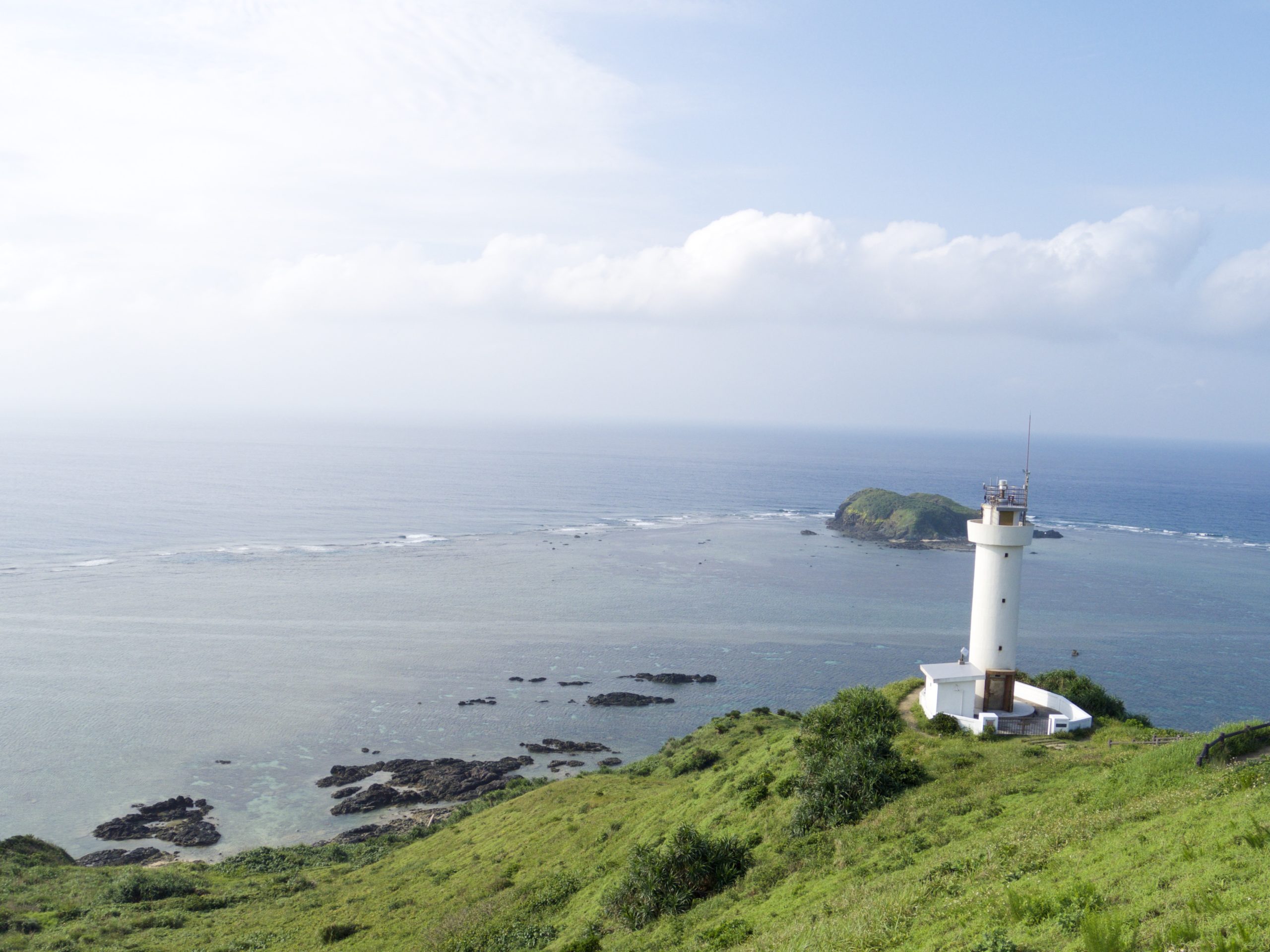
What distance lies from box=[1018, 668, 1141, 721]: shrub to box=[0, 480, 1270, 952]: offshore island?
6.5 inches

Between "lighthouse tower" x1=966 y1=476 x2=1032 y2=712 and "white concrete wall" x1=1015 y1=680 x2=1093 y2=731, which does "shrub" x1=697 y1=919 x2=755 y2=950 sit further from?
"white concrete wall" x1=1015 y1=680 x2=1093 y2=731

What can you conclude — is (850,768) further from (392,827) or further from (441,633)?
(441,633)

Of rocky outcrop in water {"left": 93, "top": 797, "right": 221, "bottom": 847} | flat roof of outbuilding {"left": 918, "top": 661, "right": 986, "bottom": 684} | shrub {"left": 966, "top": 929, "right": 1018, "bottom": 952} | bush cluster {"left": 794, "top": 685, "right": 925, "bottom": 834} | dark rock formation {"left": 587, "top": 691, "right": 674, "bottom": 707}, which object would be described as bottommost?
rocky outcrop in water {"left": 93, "top": 797, "right": 221, "bottom": 847}

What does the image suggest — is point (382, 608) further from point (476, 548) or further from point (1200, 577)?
point (1200, 577)

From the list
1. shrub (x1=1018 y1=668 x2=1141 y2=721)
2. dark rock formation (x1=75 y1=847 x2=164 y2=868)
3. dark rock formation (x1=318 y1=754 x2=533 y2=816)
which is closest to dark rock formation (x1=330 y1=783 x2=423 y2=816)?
dark rock formation (x1=318 y1=754 x2=533 y2=816)

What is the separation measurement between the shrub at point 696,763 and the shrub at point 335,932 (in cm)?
2250

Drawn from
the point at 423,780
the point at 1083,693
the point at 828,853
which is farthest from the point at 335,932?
the point at 1083,693

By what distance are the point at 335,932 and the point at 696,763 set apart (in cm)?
2429

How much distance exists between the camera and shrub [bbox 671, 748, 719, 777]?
51094 mm

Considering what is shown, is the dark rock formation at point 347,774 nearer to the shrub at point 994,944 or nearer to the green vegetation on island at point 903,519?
the shrub at point 994,944

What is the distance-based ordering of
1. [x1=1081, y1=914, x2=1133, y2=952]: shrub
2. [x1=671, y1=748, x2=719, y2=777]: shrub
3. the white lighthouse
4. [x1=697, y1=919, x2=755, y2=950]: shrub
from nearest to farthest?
1. [x1=1081, y1=914, x2=1133, y2=952]: shrub
2. [x1=697, y1=919, x2=755, y2=950]: shrub
3. the white lighthouse
4. [x1=671, y1=748, x2=719, y2=777]: shrub

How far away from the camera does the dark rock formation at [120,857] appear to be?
48938 mm

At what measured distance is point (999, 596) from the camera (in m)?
37.9

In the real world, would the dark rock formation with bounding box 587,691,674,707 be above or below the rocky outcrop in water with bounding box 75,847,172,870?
above
